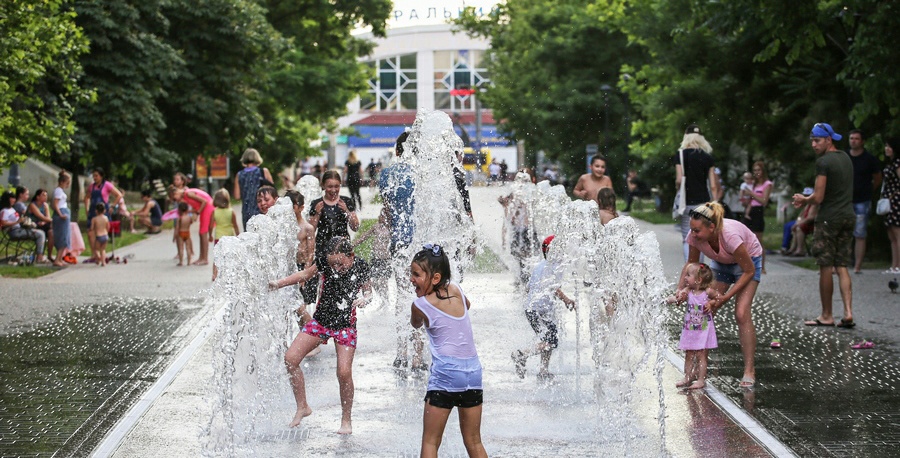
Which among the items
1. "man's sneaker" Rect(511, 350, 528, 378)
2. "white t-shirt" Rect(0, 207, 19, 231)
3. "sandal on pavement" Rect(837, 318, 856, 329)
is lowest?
"sandal on pavement" Rect(837, 318, 856, 329)

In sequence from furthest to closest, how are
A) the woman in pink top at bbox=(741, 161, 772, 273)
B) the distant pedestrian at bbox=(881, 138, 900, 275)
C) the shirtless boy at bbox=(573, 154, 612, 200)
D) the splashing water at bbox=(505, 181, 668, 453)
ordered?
the woman in pink top at bbox=(741, 161, 772, 273) → the distant pedestrian at bbox=(881, 138, 900, 275) → the shirtless boy at bbox=(573, 154, 612, 200) → the splashing water at bbox=(505, 181, 668, 453)

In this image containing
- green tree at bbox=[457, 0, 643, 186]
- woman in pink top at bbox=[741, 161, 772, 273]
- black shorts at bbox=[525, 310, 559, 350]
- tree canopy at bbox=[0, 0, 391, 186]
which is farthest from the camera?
green tree at bbox=[457, 0, 643, 186]

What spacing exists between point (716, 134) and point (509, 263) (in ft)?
17.6

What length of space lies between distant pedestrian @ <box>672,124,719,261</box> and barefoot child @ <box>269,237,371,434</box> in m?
6.23

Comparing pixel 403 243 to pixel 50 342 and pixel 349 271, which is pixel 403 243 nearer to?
pixel 349 271

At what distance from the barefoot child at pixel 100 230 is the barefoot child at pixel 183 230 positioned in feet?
3.74

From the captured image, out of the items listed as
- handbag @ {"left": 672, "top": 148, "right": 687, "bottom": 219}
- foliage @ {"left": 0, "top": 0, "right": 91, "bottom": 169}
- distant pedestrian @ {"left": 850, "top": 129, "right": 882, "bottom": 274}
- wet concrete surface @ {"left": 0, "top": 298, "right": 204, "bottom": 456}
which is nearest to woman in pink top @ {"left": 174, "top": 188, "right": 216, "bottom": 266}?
foliage @ {"left": 0, "top": 0, "right": 91, "bottom": 169}

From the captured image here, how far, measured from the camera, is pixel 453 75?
117125 mm

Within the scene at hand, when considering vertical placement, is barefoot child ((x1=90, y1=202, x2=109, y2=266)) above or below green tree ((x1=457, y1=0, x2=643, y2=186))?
below

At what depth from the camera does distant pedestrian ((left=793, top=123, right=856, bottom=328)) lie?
459 inches

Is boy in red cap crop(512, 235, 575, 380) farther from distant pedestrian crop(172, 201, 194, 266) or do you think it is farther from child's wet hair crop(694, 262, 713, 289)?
distant pedestrian crop(172, 201, 194, 266)

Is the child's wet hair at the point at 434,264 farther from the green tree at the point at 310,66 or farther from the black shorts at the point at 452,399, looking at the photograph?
the green tree at the point at 310,66

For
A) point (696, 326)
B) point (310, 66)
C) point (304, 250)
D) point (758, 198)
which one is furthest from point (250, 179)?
point (310, 66)

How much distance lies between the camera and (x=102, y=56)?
2905cm
